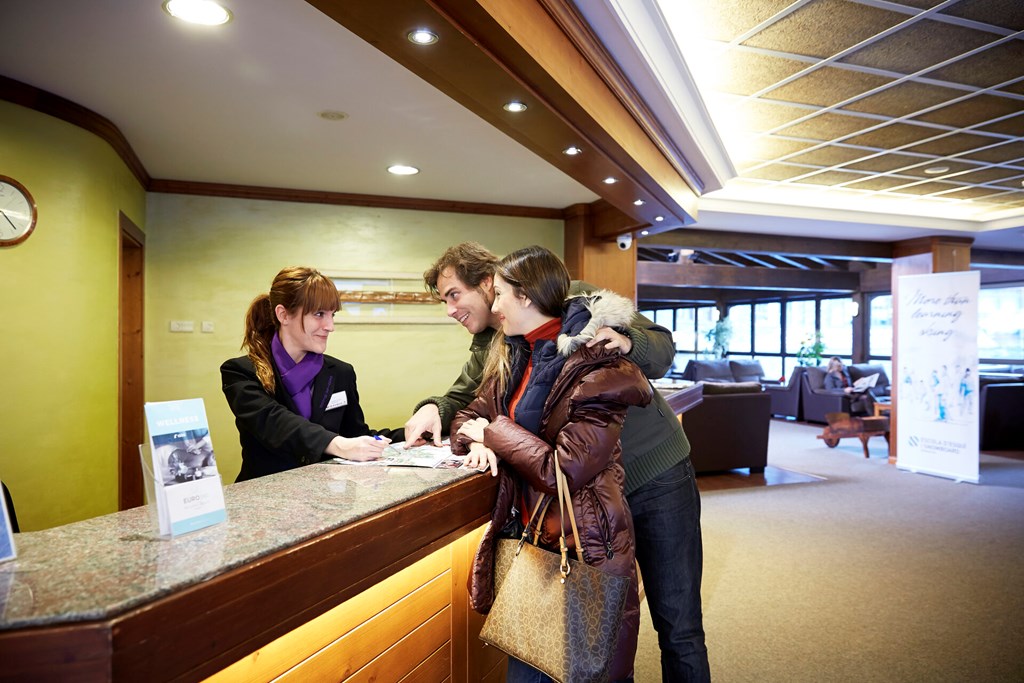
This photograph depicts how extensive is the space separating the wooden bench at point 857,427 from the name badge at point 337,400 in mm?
7450

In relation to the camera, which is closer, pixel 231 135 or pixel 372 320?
pixel 231 135

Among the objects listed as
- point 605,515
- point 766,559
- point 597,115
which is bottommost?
point 766,559

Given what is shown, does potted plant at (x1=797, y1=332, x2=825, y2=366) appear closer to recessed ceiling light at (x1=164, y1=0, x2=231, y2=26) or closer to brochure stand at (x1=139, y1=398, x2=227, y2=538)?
recessed ceiling light at (x1=164, y1=0, x2=231, y2=26)

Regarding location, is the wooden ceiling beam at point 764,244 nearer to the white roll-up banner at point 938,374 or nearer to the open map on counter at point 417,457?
the white roll-up banner at point 938,374

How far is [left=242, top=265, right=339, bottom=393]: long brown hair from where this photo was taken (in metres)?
2.15

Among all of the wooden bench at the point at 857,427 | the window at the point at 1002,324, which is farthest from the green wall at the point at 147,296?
the window at the point at 1002,324

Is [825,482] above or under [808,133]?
under

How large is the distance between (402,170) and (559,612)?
4260mm

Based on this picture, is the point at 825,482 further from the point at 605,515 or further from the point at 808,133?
the point at 605,515

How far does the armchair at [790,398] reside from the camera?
10984 mm

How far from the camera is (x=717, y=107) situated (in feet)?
13.7

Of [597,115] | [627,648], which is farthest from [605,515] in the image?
[597,115]

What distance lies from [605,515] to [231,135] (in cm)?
380

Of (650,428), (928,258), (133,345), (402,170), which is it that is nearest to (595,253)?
(402,170)
